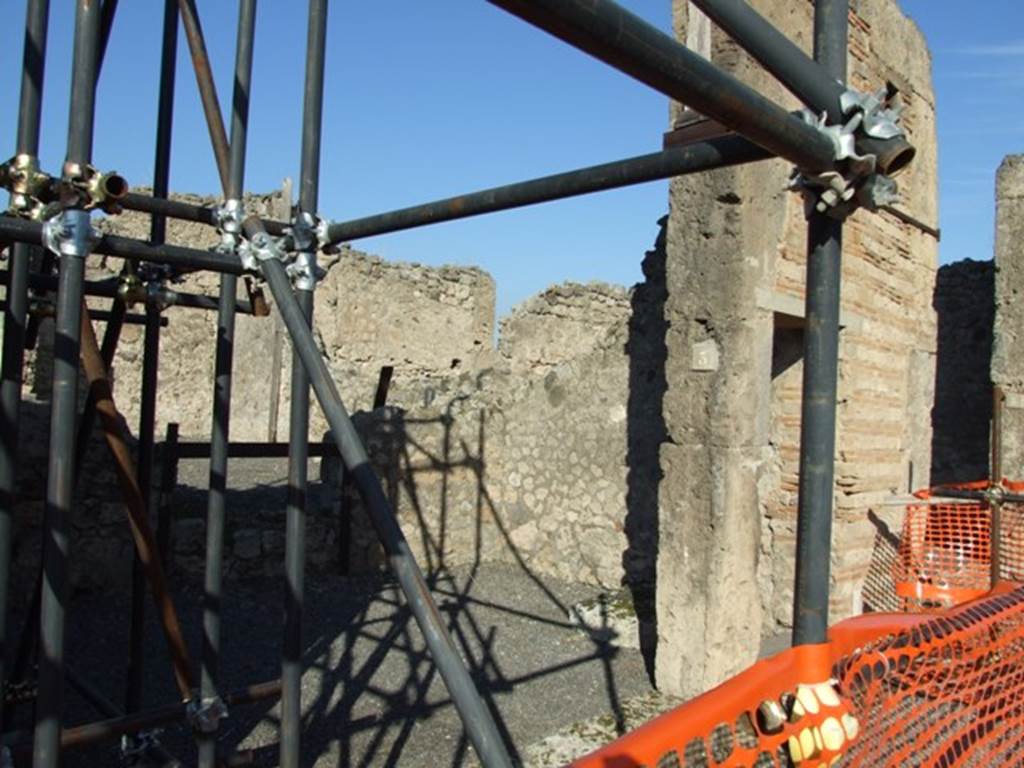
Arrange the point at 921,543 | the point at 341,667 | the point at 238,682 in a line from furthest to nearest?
the point at 921,543
the point at 341,667
the point at 238,682

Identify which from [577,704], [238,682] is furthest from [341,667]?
[577,704]

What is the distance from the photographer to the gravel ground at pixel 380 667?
13.7 feet

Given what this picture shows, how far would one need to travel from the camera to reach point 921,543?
232 inches

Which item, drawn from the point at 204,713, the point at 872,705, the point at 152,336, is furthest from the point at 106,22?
the point at 872,705

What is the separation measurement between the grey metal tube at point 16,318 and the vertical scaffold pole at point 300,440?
0.65 metres

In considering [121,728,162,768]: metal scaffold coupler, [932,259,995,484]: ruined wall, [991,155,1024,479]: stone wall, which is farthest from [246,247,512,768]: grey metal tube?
[932,259,995,484]: ruined wall

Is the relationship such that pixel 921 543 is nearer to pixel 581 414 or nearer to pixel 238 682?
pixel 581 414

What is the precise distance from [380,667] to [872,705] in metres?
3.89

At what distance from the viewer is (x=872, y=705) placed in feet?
5.92

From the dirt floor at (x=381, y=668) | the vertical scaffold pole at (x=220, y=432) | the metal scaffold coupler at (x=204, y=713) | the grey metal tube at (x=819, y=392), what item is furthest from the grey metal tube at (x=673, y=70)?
the dirt floor at (x=381, y=668)

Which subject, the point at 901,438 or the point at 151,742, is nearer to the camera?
the point at 151,742

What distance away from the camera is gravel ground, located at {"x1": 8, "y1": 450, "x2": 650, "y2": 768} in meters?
4.18

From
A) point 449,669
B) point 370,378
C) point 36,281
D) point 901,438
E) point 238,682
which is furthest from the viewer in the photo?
point 370,378

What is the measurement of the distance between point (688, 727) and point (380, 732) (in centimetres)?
329
